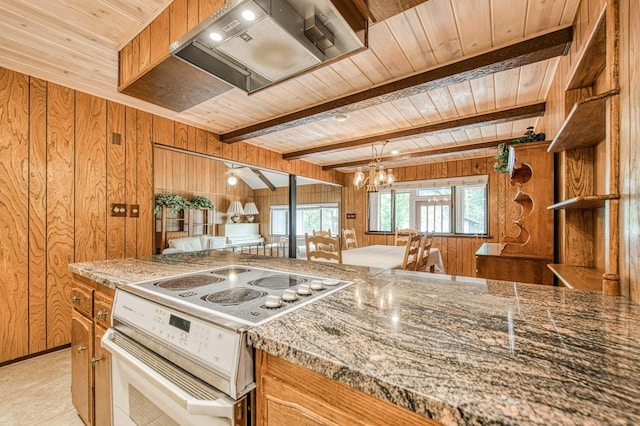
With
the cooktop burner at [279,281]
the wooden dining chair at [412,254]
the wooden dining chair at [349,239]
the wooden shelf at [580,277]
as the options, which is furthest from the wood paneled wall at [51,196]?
the wooden shelf at [580,277]

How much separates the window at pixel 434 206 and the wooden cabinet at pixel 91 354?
518 centimetres

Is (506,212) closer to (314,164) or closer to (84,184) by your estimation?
(314,164)

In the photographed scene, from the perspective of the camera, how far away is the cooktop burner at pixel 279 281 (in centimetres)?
115

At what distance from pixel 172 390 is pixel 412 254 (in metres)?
2.46

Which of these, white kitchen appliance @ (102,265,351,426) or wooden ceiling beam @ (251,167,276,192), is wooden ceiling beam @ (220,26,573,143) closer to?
white kitchen appliance @ (102,265,351,426)

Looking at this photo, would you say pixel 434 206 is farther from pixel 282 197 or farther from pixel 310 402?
pixel 310 402

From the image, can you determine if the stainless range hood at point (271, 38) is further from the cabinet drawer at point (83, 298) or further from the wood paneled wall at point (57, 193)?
the wood paneled wall at point (57, 193)

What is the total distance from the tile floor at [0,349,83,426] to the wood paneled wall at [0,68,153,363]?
176 mm

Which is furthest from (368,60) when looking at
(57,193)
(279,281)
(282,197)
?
(282,197)

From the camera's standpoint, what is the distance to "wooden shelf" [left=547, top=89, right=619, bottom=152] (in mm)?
1003

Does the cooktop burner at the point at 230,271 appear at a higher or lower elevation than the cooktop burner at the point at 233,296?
lower

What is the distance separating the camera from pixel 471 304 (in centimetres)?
90

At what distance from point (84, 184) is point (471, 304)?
314 cm

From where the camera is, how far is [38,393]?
1.79 meters
